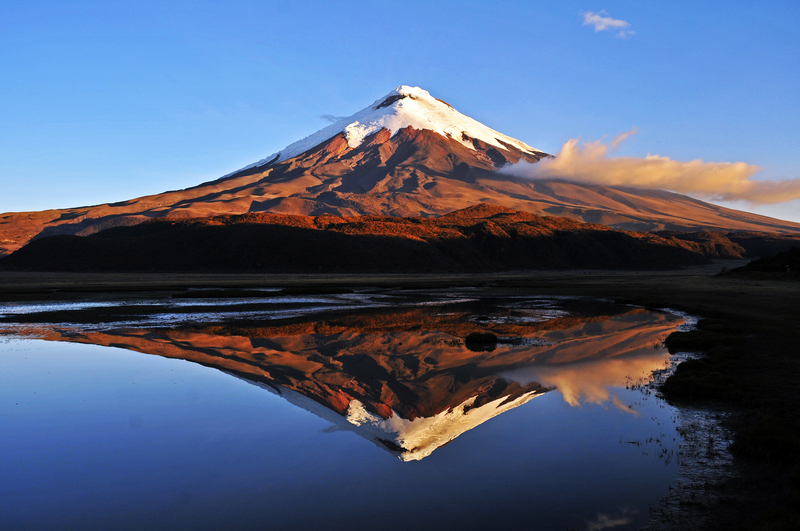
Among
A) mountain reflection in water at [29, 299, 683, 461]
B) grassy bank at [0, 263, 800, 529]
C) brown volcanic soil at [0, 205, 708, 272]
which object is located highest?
brown volcanic soil at [0, 205, 708, 272]

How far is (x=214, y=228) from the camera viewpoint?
468 ft

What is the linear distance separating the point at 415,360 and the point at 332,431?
9942mm

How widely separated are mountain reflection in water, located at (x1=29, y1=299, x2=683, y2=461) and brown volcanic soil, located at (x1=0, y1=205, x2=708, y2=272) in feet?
283

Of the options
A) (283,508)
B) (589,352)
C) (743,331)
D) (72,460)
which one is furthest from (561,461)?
(743,331)

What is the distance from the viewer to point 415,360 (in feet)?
76.6

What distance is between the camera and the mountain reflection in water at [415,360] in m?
15.7

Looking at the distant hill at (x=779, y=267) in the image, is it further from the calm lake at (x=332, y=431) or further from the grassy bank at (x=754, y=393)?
the calm lake at (x=332, y=431)

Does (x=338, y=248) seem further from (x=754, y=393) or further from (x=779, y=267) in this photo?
(x=754, y=393)

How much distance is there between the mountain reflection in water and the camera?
1566cm

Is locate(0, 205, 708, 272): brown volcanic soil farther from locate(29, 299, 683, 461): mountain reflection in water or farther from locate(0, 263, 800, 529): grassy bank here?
locate(0, 263, 800, 529): grassy bank

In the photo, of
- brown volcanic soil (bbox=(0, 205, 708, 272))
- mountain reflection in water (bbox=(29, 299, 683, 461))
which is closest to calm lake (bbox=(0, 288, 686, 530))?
mountain reflection in water (bbox=(29, 299, 683, 461))

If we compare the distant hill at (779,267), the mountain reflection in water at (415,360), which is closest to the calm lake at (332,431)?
the mountain reflection in water at (415,360)

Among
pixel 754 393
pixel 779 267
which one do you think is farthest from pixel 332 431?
pixel 779 267

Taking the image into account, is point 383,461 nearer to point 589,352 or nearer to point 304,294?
point 589,352
